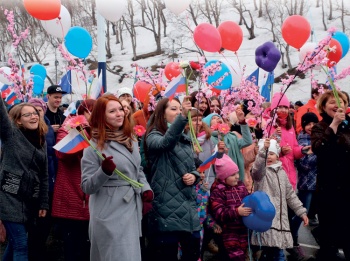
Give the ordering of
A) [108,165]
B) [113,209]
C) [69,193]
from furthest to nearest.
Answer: [69,193] < [113,209] < [108,165]

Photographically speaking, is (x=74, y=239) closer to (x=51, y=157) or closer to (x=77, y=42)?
(x=51, y=157)

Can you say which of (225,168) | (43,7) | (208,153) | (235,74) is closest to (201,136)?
(208,153)

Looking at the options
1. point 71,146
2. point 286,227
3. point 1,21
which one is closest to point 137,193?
point 71,146

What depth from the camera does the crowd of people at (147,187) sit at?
3.64 m

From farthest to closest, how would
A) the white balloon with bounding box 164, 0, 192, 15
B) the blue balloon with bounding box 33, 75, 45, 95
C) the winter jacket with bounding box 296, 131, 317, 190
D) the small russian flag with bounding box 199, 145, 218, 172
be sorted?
1. the blue balloon with bounding box 33, 75, 45, 95
2. the white balloon with bounding box 164, 0, 192, 15
3. the winter jacket with bounding box 296, 131, 317, 190
4. the small russian flag with bounding box 199, 145, 218, 172

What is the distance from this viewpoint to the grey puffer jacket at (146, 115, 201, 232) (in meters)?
4.09

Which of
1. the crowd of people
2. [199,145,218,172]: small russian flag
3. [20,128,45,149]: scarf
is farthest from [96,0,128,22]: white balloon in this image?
[199,145,218,172]: small russian flag

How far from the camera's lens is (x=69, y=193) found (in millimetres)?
4406

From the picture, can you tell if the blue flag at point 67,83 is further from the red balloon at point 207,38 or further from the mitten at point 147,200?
the mitten at point 147,200

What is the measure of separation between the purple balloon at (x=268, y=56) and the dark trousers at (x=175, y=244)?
86.0 inches

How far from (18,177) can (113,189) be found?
104cm

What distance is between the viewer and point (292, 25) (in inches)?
283

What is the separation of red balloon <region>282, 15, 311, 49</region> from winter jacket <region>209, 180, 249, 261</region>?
3.30 metres

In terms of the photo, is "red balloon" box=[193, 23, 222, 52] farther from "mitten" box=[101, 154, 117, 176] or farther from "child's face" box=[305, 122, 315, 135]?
"mitten" box=[101, 154, 117, 176]
